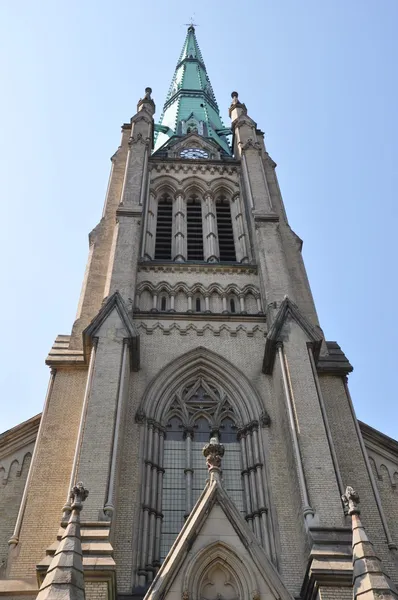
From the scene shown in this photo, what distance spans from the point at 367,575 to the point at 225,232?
53.1 ft

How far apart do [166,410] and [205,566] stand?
5.64 meters

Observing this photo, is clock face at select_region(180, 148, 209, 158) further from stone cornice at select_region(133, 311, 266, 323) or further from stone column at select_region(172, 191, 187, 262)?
stone cornice at select_region(133, 311, 266, 323)

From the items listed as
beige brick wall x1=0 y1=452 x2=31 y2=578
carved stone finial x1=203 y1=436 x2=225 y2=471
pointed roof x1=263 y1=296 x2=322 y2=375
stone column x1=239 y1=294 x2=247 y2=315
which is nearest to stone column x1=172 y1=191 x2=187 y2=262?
stone column x1=239 y1=294 x2=247 y2=315

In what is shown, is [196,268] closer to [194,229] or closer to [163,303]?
[163,303]

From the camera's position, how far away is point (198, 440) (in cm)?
1627

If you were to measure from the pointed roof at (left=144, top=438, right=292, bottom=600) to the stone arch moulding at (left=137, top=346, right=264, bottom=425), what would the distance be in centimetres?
424

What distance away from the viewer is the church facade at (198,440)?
464 inches

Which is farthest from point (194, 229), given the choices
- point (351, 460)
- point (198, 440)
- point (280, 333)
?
point (351, 460)

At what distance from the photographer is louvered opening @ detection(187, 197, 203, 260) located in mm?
23547

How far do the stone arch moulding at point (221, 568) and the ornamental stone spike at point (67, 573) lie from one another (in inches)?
77.3

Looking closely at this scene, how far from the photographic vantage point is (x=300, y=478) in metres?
13.7

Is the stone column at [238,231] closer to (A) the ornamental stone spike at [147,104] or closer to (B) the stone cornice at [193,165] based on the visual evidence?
(B) the stone cornice at [193,165]

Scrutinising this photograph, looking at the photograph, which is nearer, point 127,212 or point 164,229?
point 127,212

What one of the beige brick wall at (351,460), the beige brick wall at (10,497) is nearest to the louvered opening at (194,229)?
the beige brick wall at (351,460)
